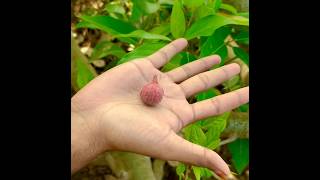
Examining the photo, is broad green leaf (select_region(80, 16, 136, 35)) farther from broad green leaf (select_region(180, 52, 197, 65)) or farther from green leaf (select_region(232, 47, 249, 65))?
green leaf (select_region(232, 47, 249, 65))

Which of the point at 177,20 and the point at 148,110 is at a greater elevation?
the point at 177,20

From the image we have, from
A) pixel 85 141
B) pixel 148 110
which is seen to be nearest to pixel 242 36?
pixel 148 110

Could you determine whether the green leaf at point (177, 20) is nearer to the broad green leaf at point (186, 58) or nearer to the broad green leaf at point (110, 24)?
the broad green leaf at point (186, 58)

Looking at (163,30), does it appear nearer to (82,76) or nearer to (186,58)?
(186,58)

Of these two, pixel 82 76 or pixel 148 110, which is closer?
pixel 148 110

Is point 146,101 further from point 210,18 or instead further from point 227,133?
point 227,133

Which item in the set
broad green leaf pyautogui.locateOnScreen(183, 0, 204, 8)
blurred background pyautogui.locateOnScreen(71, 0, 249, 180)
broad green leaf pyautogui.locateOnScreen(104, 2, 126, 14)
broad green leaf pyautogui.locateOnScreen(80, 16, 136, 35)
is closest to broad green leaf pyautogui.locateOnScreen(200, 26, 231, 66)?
blurred background pyautogui.locateOnScreen(71, 0, 249, 180)
